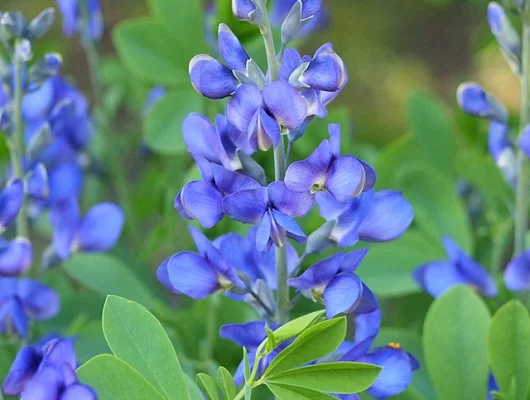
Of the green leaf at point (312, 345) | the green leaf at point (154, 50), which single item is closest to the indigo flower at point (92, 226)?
the green leaf at point (154, 50)

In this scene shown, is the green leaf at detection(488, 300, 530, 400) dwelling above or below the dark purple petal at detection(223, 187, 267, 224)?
below

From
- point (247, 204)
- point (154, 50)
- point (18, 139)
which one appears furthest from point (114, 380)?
point (154, 50)

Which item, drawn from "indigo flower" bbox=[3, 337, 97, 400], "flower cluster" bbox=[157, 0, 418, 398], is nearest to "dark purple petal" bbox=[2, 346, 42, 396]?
"indigo flower" bbox=[3, 337, 97, 400]

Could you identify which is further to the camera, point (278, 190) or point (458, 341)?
point (458, 341)

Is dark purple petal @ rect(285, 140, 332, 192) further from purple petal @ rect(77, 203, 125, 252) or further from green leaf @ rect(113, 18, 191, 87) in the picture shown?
green leaf @ rect(113, 18, 191, 87)

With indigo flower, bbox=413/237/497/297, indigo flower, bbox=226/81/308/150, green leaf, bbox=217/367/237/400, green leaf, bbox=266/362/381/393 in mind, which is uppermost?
indigo flower, bbox=226/81/308/150

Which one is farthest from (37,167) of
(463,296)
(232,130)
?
(463,296)

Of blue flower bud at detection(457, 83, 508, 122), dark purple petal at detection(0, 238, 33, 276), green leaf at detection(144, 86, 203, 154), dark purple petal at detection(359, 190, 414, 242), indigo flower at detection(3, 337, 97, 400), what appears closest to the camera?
indigo flower at detection(3, 337, 97, 400)

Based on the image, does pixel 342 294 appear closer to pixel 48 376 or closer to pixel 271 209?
pixel 271 209

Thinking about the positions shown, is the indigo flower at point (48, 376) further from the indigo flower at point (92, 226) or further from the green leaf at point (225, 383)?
the indigo flower at point (92, 226)
